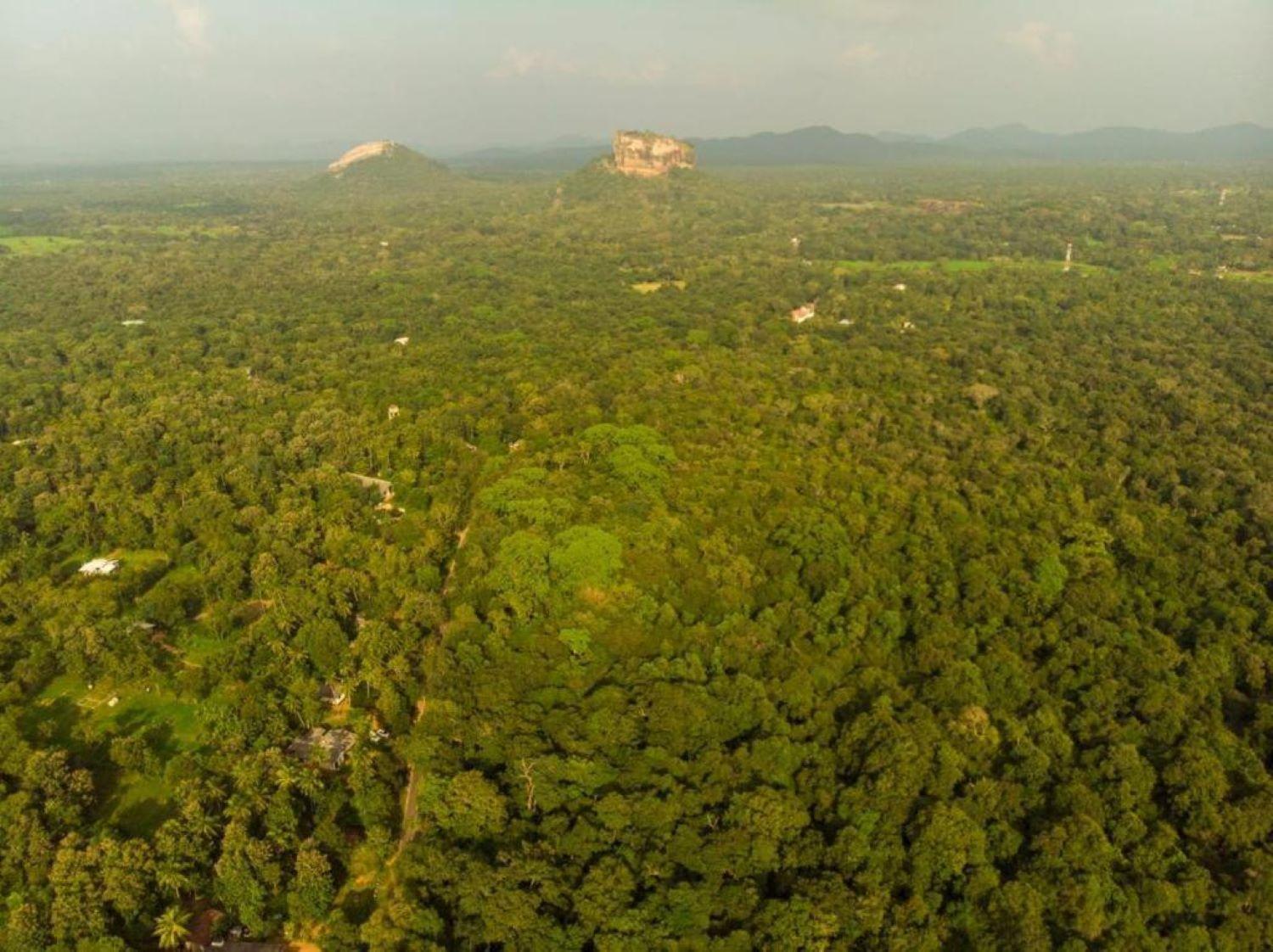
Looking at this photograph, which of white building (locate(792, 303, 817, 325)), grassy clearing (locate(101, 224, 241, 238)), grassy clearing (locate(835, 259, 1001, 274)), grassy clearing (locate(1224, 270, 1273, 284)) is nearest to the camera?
white building (locate(792, 303, 817, 325))

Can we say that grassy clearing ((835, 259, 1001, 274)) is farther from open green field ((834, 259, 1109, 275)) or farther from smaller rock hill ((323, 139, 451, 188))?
smaller rock hill ((323, 139, 451, 188))

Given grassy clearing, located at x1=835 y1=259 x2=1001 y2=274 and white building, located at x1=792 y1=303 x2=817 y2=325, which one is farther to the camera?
grassy clearing, located at x1=835 y1=259 x2=1001 y2=274

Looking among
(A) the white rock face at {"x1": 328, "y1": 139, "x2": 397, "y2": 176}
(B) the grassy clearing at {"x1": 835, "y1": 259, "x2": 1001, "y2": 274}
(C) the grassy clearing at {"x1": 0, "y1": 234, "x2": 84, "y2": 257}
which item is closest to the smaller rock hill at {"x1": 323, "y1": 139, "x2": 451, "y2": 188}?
(A) the white rock face at {"x1": 328, "y1": 139, "x2": 397, "y2": 176}

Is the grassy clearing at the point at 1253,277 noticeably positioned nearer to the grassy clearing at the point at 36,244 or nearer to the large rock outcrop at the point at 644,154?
the large rock outcrop at the point at 644,154

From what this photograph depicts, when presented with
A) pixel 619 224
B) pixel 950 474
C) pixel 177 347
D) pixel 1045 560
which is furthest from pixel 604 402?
pixel 619 224

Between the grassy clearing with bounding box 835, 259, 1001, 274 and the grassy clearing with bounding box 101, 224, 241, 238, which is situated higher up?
the grassy clearing with bounding box 101, 224, 241, 238

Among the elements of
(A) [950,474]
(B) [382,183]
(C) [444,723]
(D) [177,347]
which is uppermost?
(B) [382,183]

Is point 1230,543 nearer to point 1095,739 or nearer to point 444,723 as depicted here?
point 1095,739
